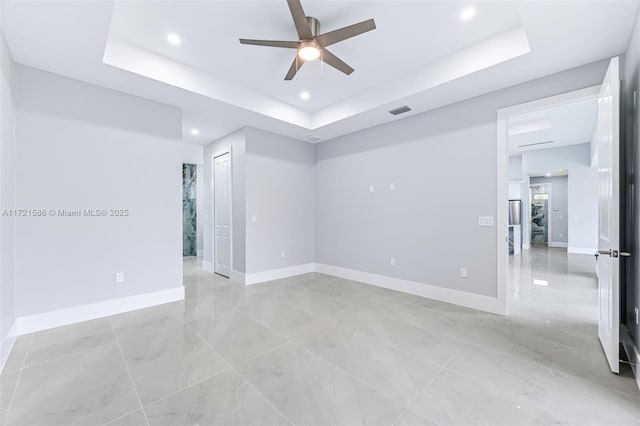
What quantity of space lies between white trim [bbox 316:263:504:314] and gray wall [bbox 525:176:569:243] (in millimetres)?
9599

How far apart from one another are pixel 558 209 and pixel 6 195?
14.5 metres

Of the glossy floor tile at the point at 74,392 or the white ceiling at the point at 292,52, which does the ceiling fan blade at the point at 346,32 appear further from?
the glossy floor tile at the point at 74,392

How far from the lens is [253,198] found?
16.5 ft

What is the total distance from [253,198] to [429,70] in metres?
3.51

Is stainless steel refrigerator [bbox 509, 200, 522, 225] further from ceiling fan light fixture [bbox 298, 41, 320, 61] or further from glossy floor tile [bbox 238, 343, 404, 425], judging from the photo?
glossy floor tile [bbox 238, 343, 404, 425]

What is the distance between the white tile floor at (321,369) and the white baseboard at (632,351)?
97 millimetres

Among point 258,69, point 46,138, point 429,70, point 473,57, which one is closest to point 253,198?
point 258,69

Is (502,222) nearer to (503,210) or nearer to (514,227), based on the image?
(503,210)

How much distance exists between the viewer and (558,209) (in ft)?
33.5

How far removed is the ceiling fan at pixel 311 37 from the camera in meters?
2.22

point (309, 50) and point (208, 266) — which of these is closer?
point (309, 50)

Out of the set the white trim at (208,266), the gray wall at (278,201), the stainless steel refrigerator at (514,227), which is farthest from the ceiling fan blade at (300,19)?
the stainless steel refrigerator at (514,227)

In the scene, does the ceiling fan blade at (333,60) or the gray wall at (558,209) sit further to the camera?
the gray wall at (558,209)

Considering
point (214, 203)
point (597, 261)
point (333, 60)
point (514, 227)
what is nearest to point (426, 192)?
point (597, 261)
